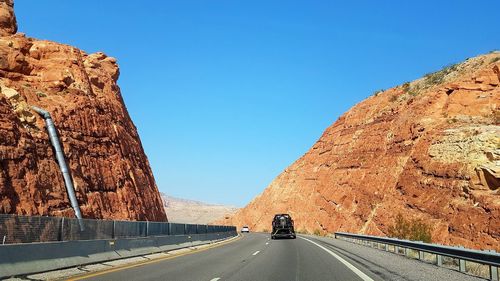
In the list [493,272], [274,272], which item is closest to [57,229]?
[274,272]

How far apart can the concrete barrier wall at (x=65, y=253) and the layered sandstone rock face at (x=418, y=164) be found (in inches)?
986

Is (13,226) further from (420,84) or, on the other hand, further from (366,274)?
(420,84)

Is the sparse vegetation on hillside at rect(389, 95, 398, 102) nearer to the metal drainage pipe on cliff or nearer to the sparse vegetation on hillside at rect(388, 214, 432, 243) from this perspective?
the sparse vegetation on hillside at rect(388, 214, 432, 243)

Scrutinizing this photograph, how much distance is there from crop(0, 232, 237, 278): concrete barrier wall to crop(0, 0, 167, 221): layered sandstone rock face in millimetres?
22572

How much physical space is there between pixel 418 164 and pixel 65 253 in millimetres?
41668

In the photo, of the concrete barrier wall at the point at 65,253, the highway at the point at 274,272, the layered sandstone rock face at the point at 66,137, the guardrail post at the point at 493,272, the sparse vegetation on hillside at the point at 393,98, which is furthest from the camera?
the sparse vegetation on hillside at the point at 393,98

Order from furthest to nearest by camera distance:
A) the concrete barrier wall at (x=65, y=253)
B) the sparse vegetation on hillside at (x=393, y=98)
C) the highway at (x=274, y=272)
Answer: the sparse vegetation on hillside at (x=393, y=98)
the highway at (x=274, y=272)
the concrete barrier wall at (x=65, y=253)

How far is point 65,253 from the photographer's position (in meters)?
13.2

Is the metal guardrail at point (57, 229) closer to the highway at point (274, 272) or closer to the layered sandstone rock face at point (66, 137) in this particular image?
the highway at point (274, 272)

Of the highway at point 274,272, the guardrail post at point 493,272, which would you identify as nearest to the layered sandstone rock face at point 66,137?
the highway at point 274,272

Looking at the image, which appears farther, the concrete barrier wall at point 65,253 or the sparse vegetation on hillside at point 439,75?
the sparse vegetation on hillside at point 439,75

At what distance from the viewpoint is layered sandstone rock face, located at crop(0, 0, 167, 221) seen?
135 feet

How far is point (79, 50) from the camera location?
63938mm

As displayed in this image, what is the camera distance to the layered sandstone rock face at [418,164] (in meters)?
38.4
